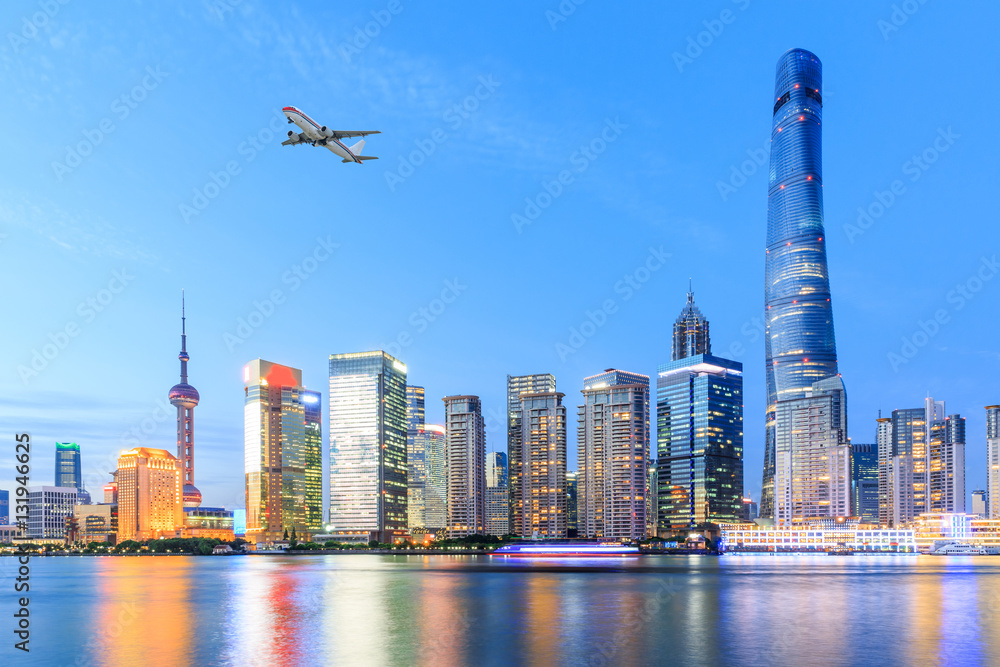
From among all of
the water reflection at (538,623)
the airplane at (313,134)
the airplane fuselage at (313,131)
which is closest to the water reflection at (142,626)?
the water reflection at (538,623)

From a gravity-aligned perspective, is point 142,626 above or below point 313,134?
below

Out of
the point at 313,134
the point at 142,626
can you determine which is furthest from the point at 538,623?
the point at 313,134

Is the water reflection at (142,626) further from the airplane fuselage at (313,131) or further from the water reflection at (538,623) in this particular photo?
the airplane fuselage at (313,131)

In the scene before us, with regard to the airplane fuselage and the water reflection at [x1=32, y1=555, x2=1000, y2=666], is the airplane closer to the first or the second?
the airplane fuselage

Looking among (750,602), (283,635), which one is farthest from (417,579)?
(283,635)

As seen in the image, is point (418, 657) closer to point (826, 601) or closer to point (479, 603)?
point (479, 603)

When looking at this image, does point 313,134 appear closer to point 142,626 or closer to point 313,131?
point 313,131

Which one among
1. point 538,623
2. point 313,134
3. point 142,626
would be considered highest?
point 313,134

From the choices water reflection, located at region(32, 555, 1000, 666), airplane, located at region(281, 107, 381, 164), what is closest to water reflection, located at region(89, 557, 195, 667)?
water reflection, located at region(32, 555, 1000, 666)
